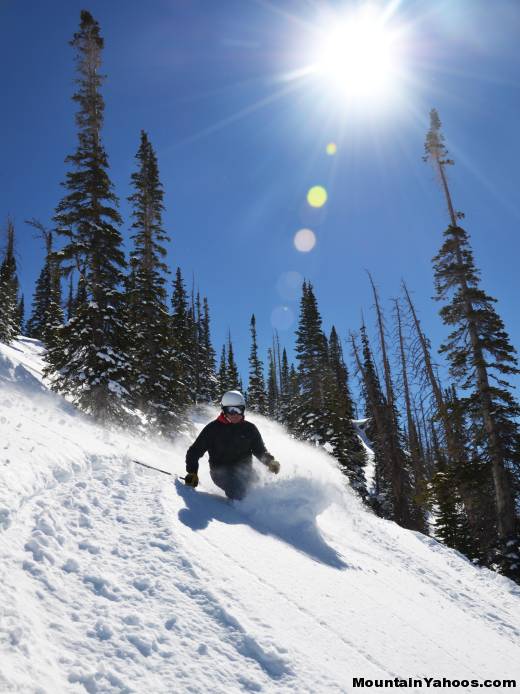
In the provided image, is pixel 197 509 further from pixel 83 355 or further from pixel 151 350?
pixel 151 350

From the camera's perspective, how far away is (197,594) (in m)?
3.54

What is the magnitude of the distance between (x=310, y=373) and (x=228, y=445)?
1063 inches

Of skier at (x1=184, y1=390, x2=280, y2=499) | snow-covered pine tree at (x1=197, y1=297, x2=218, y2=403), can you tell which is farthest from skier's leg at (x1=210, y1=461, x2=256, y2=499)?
snow-covered pine tree at (x1=197, y1=297, x2=218, y2=403)

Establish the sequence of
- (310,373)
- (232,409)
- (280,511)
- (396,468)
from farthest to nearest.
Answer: (310,373) < (396,468) < (232,409) < (280,511)

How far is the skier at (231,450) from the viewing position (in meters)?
7.14

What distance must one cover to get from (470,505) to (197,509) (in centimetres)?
1572

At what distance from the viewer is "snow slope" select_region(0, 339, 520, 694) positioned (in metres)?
2.76

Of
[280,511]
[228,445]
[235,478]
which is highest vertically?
[228,445]

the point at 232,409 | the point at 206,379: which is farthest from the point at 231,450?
the point at 206,379

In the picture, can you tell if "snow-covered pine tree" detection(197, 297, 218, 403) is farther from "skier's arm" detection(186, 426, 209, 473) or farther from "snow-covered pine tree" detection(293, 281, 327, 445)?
"skier's arm" detection(186, 426, 209, 473)

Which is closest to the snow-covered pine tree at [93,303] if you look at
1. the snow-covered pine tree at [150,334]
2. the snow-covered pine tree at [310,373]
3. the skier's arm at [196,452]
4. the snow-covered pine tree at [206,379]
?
the snow-covered pine tree at [150,334]

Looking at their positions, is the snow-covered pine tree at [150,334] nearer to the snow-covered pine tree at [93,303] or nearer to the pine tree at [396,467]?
the snow-covered pine tree at [93,303]

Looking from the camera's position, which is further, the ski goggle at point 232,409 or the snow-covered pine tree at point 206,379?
the snow-covered pine tree at point 206,379

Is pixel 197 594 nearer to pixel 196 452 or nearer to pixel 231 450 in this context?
pixel 196 452
